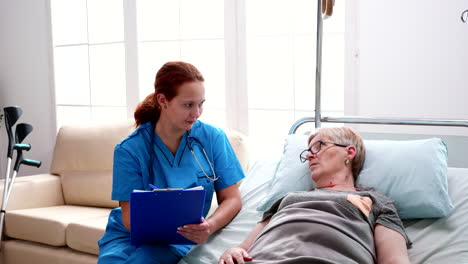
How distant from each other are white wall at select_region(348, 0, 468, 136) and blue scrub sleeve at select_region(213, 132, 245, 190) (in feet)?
3.67

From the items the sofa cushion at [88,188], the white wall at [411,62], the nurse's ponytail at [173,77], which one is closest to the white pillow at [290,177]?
the nurse's ponytail at [173,77]

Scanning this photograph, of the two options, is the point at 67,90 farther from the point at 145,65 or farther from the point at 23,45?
the point at 145,65

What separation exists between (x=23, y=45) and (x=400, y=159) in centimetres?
368

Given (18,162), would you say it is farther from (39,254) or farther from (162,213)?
(162,213)

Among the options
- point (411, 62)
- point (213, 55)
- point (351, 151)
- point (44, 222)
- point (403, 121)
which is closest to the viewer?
point (351, 151)

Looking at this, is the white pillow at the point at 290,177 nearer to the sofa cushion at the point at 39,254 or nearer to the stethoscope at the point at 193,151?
the stethoscope at the point at 193,151

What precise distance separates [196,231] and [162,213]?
150 mm

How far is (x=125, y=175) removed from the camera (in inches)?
79.2

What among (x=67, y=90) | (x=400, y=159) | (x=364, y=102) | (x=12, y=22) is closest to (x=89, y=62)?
(x=67, y=90)

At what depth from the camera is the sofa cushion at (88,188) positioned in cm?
366

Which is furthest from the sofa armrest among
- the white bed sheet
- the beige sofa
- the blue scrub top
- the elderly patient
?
the elderly patient

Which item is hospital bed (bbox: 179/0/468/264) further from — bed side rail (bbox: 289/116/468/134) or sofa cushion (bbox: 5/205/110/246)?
sofa cushion (bbox: 5/205/110/246)

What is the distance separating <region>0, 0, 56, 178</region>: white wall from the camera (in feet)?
15.0

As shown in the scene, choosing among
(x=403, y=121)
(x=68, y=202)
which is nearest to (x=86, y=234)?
(x=68, y=202)
